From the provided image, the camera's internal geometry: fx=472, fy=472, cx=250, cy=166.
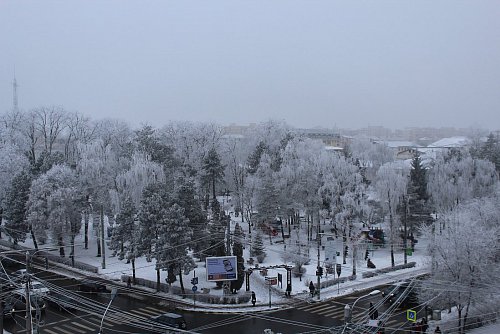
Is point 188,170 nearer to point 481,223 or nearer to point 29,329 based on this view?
point 481,223

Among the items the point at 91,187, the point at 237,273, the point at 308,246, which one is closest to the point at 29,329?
the point at 237,273

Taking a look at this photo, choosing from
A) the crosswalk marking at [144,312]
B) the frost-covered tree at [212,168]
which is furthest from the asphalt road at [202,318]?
the frost-covered tree at [212,168]

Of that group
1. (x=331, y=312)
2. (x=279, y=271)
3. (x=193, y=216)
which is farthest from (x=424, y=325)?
(x=193, y=216)

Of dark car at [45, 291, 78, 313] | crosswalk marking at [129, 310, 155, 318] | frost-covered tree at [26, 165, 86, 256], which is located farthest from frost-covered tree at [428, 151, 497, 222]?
dark car at [45, 291, 78, 313]

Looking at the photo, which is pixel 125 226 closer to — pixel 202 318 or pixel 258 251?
pixel 258 251

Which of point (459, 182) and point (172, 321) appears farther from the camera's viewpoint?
point (459, 182)

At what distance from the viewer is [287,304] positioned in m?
26.4

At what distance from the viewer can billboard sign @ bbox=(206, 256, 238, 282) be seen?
26.5 metres

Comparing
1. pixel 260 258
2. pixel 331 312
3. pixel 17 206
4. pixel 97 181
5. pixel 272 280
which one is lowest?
pixel 331 312

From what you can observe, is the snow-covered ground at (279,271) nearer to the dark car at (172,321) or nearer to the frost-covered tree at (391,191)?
the frost-covered tree at (391,191)

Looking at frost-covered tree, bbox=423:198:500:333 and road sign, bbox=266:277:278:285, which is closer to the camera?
frost-covered tree, bbox=423:198:500:333

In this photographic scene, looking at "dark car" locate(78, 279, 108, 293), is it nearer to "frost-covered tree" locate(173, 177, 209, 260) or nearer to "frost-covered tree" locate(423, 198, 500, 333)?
"frost-covered tree" locate(173, 177, 209, 260)

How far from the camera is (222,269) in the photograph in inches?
1047

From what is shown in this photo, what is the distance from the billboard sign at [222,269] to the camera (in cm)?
2655
